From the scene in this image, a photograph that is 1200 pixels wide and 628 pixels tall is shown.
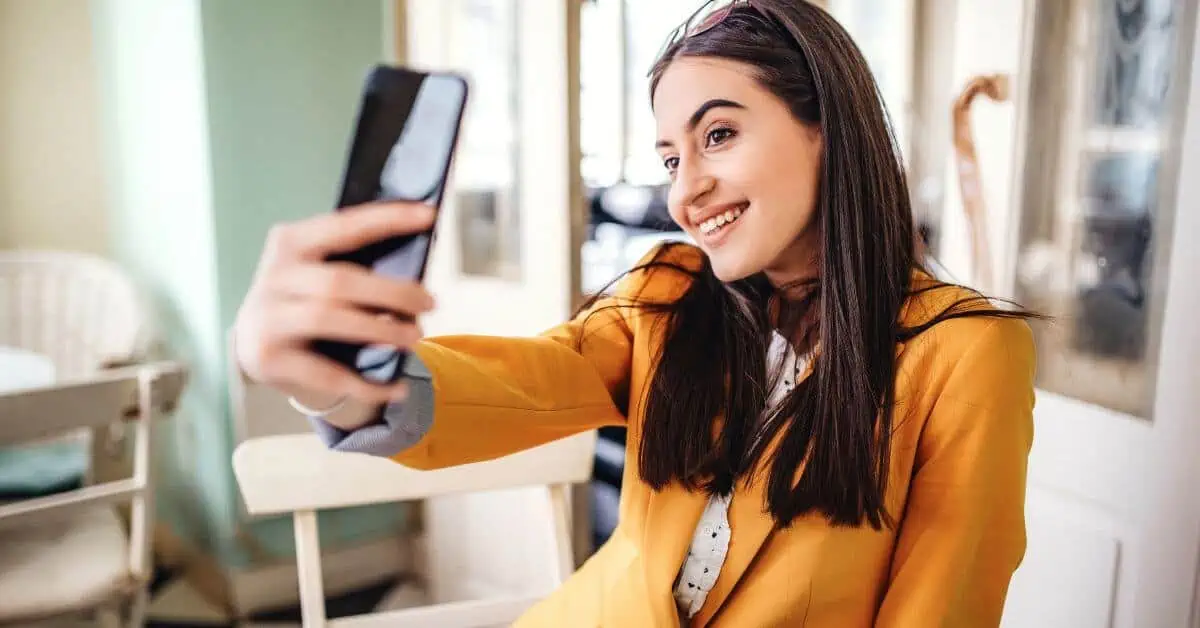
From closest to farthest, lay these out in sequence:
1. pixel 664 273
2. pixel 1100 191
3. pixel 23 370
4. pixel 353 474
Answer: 1. pixel 664 273
2. pixel 353 474
3. pixel 1100 191
4. pixel 23 370

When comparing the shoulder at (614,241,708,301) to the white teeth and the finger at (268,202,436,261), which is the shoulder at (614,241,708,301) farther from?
the finger at (268,202,436,261)

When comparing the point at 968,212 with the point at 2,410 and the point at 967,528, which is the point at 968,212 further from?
the point at 2,410

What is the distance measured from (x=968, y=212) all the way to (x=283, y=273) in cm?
125

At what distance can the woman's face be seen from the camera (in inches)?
29.7

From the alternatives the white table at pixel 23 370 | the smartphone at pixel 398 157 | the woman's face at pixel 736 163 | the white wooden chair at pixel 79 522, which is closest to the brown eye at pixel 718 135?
the woman's face at pixel 736 163

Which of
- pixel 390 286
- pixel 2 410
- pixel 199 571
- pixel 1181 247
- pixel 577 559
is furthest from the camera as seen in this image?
pixel 199 571

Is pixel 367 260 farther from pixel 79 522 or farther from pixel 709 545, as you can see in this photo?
pixel 79 522

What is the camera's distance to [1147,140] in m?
1.19

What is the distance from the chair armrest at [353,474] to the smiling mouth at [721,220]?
0.47 metres

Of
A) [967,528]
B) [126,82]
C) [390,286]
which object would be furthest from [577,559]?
[126,82]

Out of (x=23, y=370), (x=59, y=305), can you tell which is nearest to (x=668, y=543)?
(x=23, y=370)

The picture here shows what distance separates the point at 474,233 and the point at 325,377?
1.57 metres

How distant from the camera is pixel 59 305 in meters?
2.30

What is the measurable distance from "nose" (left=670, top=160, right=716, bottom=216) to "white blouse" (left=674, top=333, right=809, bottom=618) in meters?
0.19
